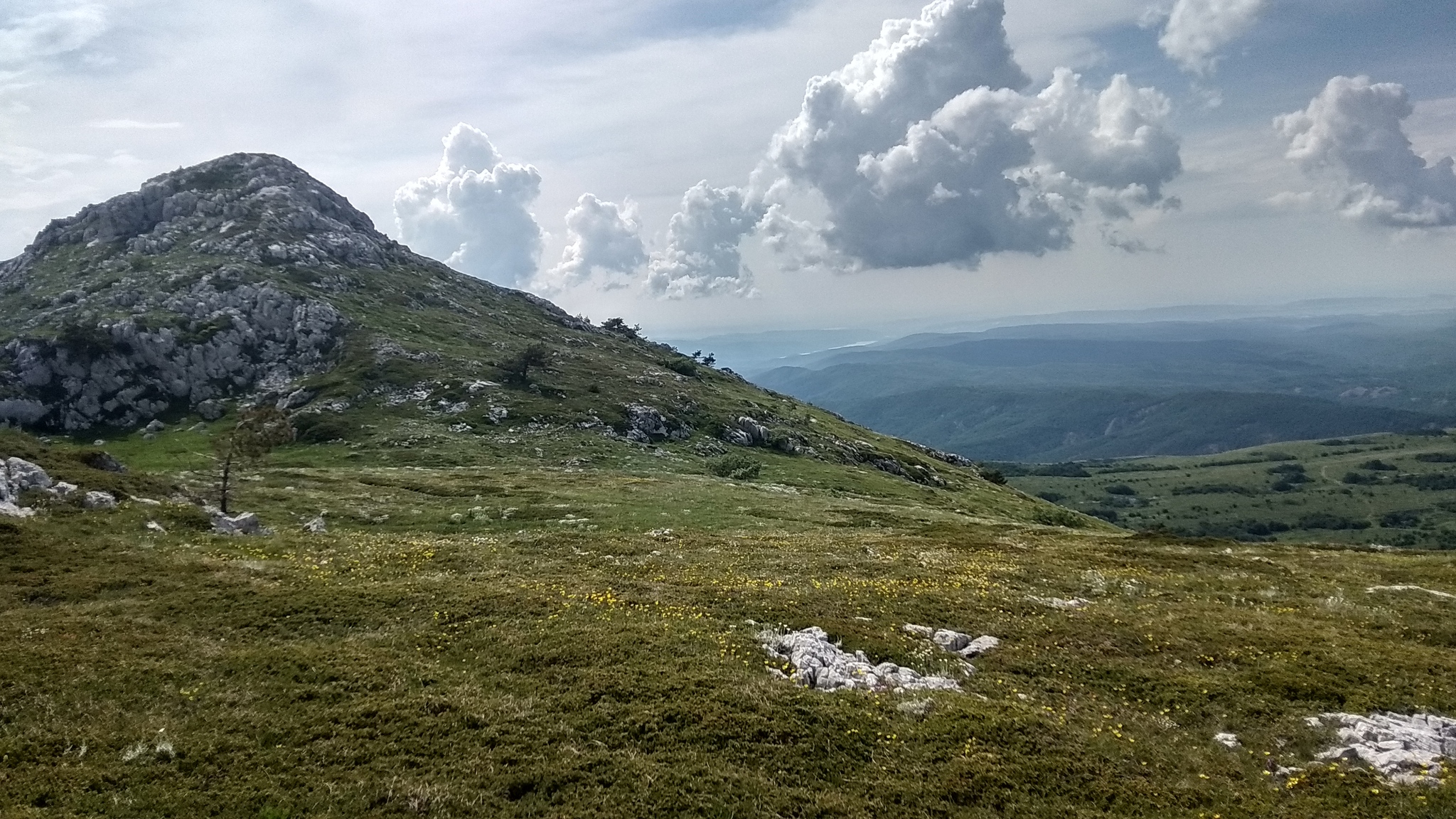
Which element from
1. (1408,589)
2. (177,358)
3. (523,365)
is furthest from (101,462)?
(177,358)

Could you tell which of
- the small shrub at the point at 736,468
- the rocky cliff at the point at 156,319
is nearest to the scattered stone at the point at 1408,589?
the small shrub at the point at 736,468

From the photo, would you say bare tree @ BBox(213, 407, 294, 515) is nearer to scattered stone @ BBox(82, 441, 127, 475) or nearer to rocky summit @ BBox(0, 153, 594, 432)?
scattered stone @ BBox(82, 441, 127, 475)

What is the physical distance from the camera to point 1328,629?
29.7m

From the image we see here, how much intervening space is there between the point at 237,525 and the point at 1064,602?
46483mm

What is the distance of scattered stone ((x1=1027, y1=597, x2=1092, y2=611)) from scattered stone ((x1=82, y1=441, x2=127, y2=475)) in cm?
5777

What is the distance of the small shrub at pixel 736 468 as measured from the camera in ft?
336

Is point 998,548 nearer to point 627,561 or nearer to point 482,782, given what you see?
point 627,561

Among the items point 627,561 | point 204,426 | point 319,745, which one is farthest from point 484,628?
point 204,426

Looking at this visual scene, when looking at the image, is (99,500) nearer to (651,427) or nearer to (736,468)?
(736,468)

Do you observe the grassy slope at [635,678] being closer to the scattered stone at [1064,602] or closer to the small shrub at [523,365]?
the scattered stone at [1064,602]

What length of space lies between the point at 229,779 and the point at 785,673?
51.2 feet

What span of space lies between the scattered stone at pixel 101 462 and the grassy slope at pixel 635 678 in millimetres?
3595

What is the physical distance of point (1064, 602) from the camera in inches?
1332

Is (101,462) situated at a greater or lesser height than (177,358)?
lesser
